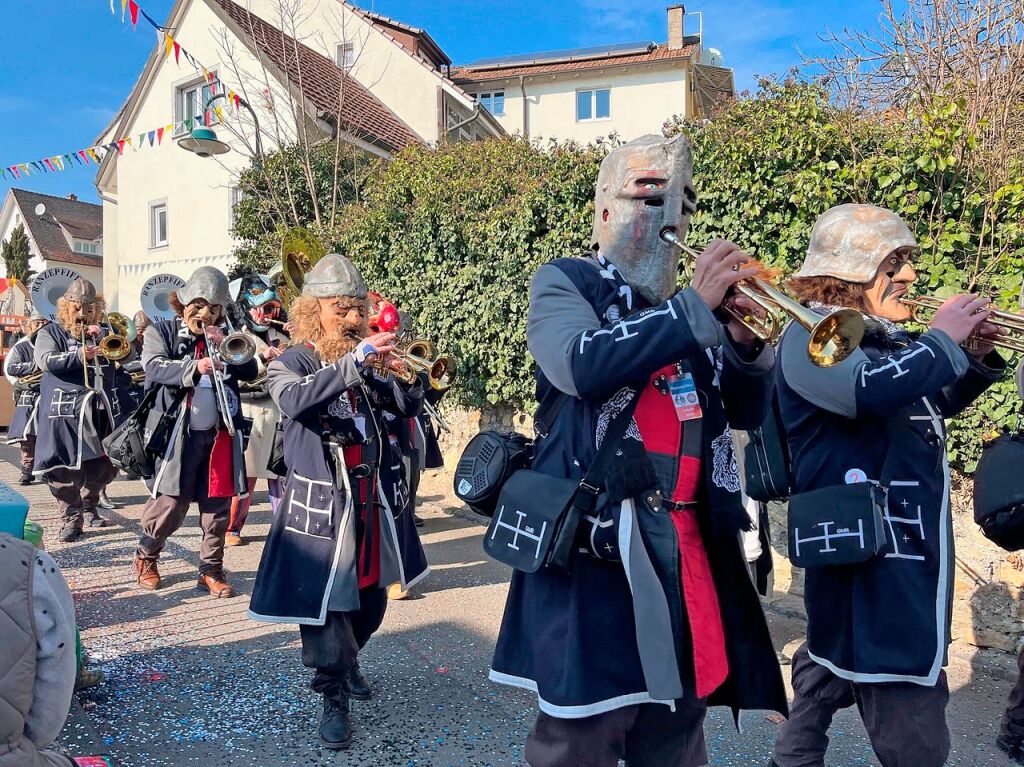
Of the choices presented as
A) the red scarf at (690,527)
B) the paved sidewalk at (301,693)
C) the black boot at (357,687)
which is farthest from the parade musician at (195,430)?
the red scarf at (690,527)

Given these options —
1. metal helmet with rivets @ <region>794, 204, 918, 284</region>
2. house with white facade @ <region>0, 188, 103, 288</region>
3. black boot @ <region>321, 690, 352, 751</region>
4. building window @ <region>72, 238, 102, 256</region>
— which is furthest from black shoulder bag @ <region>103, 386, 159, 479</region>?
building window @ <region>72, 238, 102, 256</region>

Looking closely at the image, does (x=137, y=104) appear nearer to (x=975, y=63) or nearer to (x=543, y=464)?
(x=975, y=63)

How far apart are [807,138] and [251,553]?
5.01 meters

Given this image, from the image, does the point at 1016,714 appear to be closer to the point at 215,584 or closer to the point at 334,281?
the point at 334,281

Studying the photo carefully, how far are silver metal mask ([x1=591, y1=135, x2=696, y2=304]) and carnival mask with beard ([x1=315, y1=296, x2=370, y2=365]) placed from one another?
64.1 inches

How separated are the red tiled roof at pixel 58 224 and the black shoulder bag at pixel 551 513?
134 ft

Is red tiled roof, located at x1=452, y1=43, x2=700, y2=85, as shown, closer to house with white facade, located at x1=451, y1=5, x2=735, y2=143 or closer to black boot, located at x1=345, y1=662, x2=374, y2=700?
house with white facade, located at x1=451, y1=5, x2=735, y2=143

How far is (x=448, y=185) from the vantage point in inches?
311

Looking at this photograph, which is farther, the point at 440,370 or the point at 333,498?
the point at 440,370

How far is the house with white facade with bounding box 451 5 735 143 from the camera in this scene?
24562mm

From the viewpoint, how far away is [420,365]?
3.65 meters

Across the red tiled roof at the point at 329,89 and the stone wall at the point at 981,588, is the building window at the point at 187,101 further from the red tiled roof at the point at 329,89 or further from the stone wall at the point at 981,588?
the stone wall at the point at 981,588

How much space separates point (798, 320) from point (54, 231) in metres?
44.8

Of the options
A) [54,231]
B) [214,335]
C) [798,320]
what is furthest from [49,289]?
[54,231]
